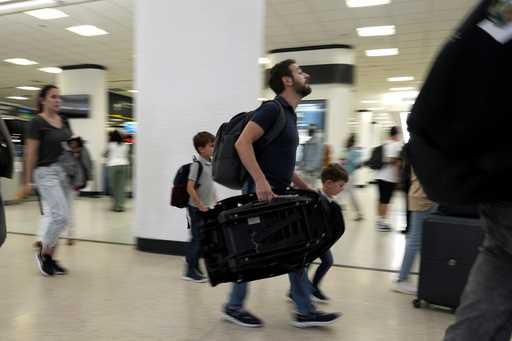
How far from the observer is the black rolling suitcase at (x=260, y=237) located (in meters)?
2.05

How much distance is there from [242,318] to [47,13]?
25.0 ft

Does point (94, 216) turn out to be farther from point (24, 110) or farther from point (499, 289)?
point (499, 289)

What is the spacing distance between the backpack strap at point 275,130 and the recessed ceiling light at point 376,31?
6.80m

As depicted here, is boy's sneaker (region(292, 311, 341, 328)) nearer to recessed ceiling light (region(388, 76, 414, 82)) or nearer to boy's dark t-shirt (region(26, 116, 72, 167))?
boy's dark t-shirt (region(26, 116, 72, 167))

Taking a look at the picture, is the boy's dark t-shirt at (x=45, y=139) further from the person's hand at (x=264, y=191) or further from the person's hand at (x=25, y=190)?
the person's hand at (x=264, y=191)

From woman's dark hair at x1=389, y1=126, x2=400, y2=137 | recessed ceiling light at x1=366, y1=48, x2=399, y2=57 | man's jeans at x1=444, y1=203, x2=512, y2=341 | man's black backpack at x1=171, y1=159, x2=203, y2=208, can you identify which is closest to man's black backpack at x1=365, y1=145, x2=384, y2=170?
woman's dark hair at x1=389, y1=126, x2=400, y2=137

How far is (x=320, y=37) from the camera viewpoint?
880 cm

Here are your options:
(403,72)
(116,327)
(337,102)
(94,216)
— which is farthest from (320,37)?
(116,327)

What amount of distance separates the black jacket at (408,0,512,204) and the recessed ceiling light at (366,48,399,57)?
9.73 meters

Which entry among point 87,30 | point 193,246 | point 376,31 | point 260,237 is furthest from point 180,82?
point 87,30

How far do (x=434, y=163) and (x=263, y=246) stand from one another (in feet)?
3.99

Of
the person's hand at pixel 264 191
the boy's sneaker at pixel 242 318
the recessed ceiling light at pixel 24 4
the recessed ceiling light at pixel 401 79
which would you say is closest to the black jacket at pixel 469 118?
the person's hand at pixel 264 191

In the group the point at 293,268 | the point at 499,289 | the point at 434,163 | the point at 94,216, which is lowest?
the point at 94,216

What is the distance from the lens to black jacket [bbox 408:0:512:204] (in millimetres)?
884
